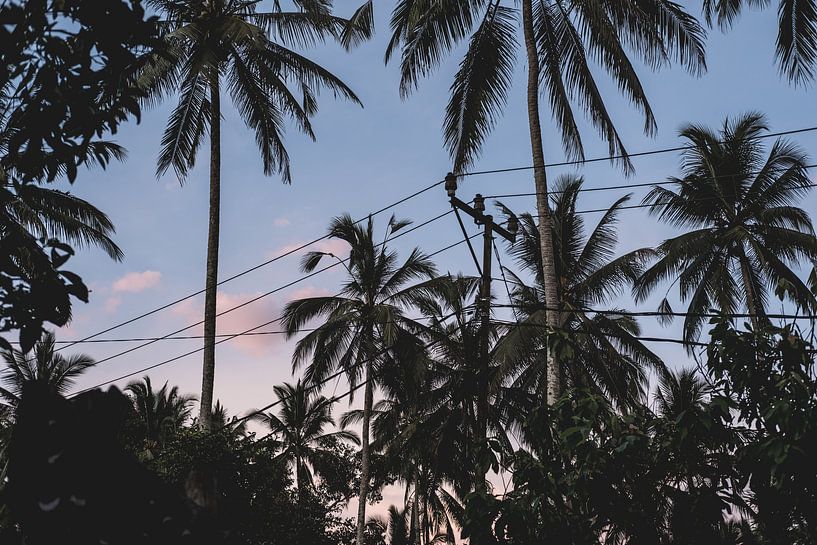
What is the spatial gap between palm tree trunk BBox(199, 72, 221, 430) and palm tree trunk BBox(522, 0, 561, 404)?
6.97m

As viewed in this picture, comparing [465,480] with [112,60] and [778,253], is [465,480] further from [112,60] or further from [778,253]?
[112,60]

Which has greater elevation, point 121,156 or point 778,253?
point 121,156

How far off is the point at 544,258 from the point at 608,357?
10166mm

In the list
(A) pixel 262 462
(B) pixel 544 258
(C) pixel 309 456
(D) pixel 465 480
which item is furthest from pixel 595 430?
(C) pixel 309 456

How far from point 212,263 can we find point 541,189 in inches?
302

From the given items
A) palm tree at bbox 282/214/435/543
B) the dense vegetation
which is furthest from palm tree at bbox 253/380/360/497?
palm tree at bbox 282/214/435/543

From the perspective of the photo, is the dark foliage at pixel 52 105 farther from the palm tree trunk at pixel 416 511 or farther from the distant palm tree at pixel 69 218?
the palm tree trunk at pixel 416 511

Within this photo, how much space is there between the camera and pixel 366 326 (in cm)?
2628

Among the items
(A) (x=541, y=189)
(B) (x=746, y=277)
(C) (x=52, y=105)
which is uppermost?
(B) (x=746, y=277)

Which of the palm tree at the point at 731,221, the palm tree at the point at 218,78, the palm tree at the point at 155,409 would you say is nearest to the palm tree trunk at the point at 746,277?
the palm tree at the point at 731,221

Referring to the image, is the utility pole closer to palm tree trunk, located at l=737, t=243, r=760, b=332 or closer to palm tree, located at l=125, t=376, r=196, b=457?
palm tree trunk, located at l=737, t=243, r=760, b=332

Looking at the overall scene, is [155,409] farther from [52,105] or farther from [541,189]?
[52,105]

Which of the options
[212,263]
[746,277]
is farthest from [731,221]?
[212,263]

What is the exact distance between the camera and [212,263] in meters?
19.6
